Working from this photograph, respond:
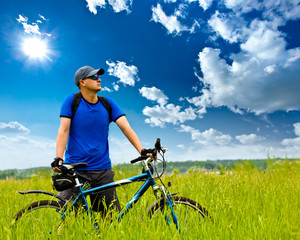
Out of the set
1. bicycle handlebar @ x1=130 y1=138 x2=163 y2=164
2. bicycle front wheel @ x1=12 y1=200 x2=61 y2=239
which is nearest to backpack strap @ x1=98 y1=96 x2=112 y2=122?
bicycle handlebar @ x1=130 y1=138 x2=163 y2=164

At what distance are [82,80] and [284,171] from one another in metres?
7.55

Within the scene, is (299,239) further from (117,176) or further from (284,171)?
(284,171)

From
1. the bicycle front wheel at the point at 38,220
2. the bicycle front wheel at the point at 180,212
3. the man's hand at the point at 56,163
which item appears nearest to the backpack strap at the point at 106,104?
the man's hand at the point at 56,163

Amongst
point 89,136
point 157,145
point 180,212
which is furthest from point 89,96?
point 180,212

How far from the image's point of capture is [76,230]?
2.88 m

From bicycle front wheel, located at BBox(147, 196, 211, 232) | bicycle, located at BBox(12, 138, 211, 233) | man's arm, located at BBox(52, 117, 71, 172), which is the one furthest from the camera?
man's arm, located at BBox(52, 117, 71, 172)

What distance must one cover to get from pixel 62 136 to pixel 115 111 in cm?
93

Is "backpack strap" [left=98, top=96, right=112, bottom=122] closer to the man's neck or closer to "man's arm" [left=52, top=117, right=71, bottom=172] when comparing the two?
the man's neck

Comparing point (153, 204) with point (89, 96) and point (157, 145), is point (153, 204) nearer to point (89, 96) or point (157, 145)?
point (157, 145)

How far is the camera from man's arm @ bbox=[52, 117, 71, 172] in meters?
3.71

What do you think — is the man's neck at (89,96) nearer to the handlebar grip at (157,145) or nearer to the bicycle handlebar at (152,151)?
the bicycle handlebar at (152,151)

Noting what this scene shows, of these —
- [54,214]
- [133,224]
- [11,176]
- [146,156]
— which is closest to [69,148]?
[54,214]

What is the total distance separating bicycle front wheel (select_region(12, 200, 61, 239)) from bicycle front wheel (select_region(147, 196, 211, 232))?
1177 mm

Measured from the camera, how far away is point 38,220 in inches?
126
